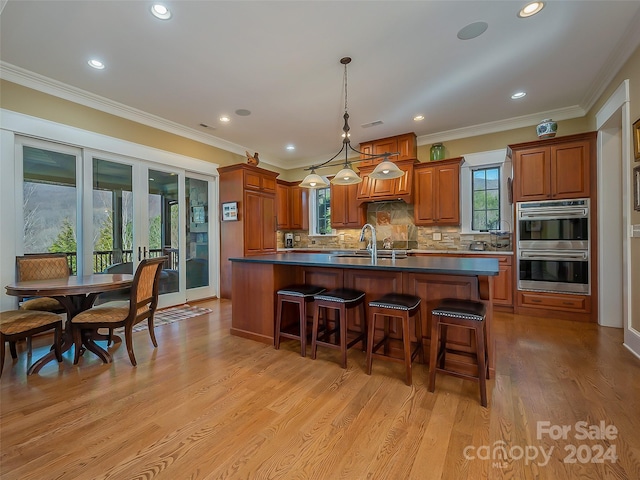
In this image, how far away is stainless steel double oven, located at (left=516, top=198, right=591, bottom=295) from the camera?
369 centimetres

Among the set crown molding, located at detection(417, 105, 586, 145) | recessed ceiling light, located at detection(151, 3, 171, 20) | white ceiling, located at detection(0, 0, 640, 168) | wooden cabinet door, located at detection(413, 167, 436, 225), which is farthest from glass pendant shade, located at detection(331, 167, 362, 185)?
crown molding, located at detection(417, 105, 586, 145)

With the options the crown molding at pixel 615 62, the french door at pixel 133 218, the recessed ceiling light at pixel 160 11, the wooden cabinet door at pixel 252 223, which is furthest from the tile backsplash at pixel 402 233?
the recessed ceiling light at pixel 160 11

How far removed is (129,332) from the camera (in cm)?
255

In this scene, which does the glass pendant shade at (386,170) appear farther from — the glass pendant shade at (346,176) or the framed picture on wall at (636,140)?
the framed picture on wall at (636,140)

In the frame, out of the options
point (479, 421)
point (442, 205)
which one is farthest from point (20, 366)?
point (442, 205)

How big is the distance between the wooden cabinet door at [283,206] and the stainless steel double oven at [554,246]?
14.9 ft

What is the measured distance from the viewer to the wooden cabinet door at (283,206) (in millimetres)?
6523

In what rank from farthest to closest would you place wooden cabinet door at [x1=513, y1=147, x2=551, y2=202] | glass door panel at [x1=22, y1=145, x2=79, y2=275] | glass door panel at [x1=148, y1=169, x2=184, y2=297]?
glass door panel at [x1=148, y1=169, x2=184, y2=297] < wooden cabinet door at [x1=513, y1=147, x2=551, y2=202] < glass door panel at [x1=22, y1=145, x2=79, y2=275]

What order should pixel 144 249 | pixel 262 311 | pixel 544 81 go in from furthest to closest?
pixel 144 249, pixel 544 81, pixel 262 311

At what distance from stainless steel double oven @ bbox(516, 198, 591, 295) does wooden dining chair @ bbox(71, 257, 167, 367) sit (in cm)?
467

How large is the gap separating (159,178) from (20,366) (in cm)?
293

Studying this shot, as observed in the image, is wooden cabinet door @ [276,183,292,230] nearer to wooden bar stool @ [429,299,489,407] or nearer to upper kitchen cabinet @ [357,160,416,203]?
upper kitchen cabinet @ [357,160,416,203]

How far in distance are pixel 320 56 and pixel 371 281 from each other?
232 cm

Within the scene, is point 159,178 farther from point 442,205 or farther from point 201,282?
point 442,205
